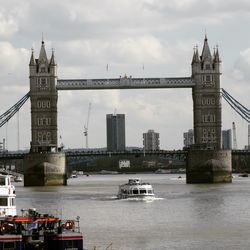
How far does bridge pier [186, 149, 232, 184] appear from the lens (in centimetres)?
17850

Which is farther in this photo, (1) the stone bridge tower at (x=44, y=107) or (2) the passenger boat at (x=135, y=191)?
(1) the stone bridge tower at (x=44, y=107)

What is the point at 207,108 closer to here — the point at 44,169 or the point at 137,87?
the point at 137,87

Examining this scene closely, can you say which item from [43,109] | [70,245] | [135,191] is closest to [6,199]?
[70,245]

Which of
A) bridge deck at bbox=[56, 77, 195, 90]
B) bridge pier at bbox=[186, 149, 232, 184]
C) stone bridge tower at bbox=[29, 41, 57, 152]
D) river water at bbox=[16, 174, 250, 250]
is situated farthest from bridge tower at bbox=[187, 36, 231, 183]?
river water at bbox=[16, 174, 250, 250]

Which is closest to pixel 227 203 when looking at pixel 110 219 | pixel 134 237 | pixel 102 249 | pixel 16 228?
pixel 110 219

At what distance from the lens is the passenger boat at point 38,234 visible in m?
55.8

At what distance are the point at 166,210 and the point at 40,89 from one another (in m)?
84.7

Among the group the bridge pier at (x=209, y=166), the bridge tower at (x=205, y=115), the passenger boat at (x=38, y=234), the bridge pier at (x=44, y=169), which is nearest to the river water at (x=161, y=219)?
the passenger boat at (x=38, y=234)

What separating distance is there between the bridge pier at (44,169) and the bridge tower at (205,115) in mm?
19922

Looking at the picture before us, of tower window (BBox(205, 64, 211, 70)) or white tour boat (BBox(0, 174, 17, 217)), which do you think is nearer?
white tour boat (BBox(0, 174, 17, 217))

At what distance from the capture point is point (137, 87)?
18075 cm

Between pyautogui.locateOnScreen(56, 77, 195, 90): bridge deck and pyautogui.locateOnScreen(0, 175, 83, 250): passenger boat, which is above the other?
pyautogui.locateOnScreen(56, 77, 195, 90): bridge deck

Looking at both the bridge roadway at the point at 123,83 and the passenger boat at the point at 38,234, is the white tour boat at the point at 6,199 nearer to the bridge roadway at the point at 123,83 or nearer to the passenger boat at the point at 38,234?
the passenger boat at the point at 38,234

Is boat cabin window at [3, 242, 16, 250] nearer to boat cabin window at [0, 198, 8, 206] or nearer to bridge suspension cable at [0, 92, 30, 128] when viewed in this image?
boat cabin window at [0, 198, 8, 206]
